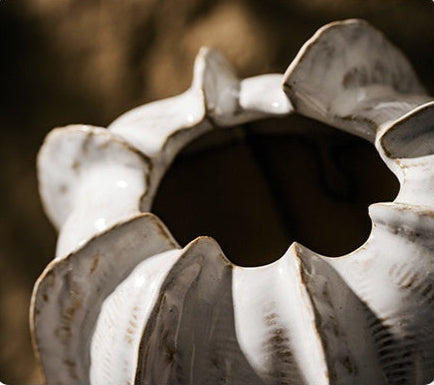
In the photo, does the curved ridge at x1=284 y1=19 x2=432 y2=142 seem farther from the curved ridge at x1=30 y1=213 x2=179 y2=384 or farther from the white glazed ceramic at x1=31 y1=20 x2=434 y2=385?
the curved ridge at x1=30 y1=213 x2=179 y2=384

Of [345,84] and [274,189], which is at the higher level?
[345,84]

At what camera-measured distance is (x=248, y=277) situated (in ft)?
1.75

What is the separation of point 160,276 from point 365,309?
0.15m

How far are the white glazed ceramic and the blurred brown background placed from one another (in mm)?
66

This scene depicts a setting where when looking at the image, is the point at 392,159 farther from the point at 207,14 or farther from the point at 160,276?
the point at 207,14

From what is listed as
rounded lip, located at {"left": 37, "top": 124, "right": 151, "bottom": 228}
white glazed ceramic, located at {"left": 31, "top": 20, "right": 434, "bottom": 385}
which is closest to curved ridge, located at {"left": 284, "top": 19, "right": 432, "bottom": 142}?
white glazed ceramic, located at {"left": 31, "top": 20, "right": 434, "bottom": 385}

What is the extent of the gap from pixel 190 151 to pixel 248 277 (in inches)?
7.8

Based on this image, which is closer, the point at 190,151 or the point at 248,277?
the point at 248,277

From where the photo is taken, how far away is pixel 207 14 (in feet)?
2.82

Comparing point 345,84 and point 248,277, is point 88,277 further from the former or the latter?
point 345,84

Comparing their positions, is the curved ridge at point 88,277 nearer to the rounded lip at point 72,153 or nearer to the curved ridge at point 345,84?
the rounded lip at point 72,153

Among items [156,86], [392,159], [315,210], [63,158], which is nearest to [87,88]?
[156,86]

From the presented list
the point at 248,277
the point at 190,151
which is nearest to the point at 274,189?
Answer: the point at 190,151

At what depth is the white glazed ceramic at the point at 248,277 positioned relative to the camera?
509 mm
